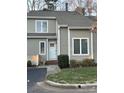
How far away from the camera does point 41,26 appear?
29.5m

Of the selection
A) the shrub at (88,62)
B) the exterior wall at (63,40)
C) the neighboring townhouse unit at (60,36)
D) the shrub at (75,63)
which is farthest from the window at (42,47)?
the shrub at (88,62)

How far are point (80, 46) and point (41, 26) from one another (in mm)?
5722

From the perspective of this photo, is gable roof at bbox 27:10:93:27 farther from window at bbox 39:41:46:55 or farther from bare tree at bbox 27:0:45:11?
bare tree at bbox 27:0:45:11

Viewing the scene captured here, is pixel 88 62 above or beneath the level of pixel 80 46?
beneath

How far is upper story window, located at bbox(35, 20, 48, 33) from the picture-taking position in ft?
96.5

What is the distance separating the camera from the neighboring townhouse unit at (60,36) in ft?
84.6

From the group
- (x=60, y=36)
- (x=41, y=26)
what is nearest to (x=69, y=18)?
(x=41, y=26)

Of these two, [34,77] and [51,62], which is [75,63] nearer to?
[51,62]

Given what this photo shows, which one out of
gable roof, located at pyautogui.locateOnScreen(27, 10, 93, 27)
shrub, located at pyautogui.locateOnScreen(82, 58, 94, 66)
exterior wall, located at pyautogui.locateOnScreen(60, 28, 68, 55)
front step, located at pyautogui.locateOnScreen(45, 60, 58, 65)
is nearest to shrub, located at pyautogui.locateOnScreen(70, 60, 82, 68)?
shrub, located at pyautogui.locateOnScreen(82, 58, 94, 66)

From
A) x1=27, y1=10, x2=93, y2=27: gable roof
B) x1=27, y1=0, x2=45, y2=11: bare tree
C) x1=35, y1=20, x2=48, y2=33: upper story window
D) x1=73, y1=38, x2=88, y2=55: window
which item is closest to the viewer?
x1=73, y1=38, x2=88, y2=55: window

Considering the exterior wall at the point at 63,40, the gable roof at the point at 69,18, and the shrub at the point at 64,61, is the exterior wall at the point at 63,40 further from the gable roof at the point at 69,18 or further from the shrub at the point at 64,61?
the shrub at the point at 64,61
